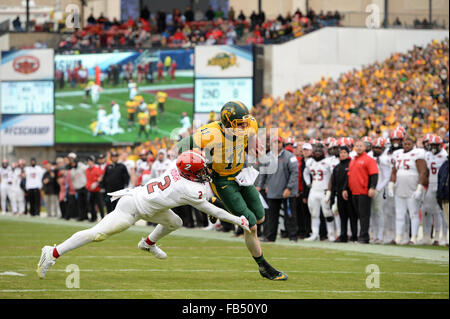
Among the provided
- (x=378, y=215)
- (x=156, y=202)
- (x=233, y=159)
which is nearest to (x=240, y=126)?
(x=233, y=159)

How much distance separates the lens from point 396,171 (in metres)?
15.2

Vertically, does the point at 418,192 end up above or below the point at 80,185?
above

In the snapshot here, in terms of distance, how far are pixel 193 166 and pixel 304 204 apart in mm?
7999

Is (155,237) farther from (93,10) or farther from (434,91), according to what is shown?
(93,10)

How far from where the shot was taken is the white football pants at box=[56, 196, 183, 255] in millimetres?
8711

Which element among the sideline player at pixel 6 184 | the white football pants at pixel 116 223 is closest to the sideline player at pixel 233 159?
the white football pants at pixel 116 223

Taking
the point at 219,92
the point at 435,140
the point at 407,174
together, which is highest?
the point at 219,92

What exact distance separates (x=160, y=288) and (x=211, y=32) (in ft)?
85.2

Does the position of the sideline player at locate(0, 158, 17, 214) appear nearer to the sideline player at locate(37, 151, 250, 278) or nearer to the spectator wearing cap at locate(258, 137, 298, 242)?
the spectator wearing cap at locate(258, 137, 298, 242)

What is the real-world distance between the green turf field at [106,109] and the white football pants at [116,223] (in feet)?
76.6

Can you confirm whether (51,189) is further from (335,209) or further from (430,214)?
(430,214)

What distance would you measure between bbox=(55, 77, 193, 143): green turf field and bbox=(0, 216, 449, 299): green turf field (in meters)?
17.0

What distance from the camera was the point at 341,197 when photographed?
1539cm

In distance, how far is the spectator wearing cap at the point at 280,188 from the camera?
14.9 meters
